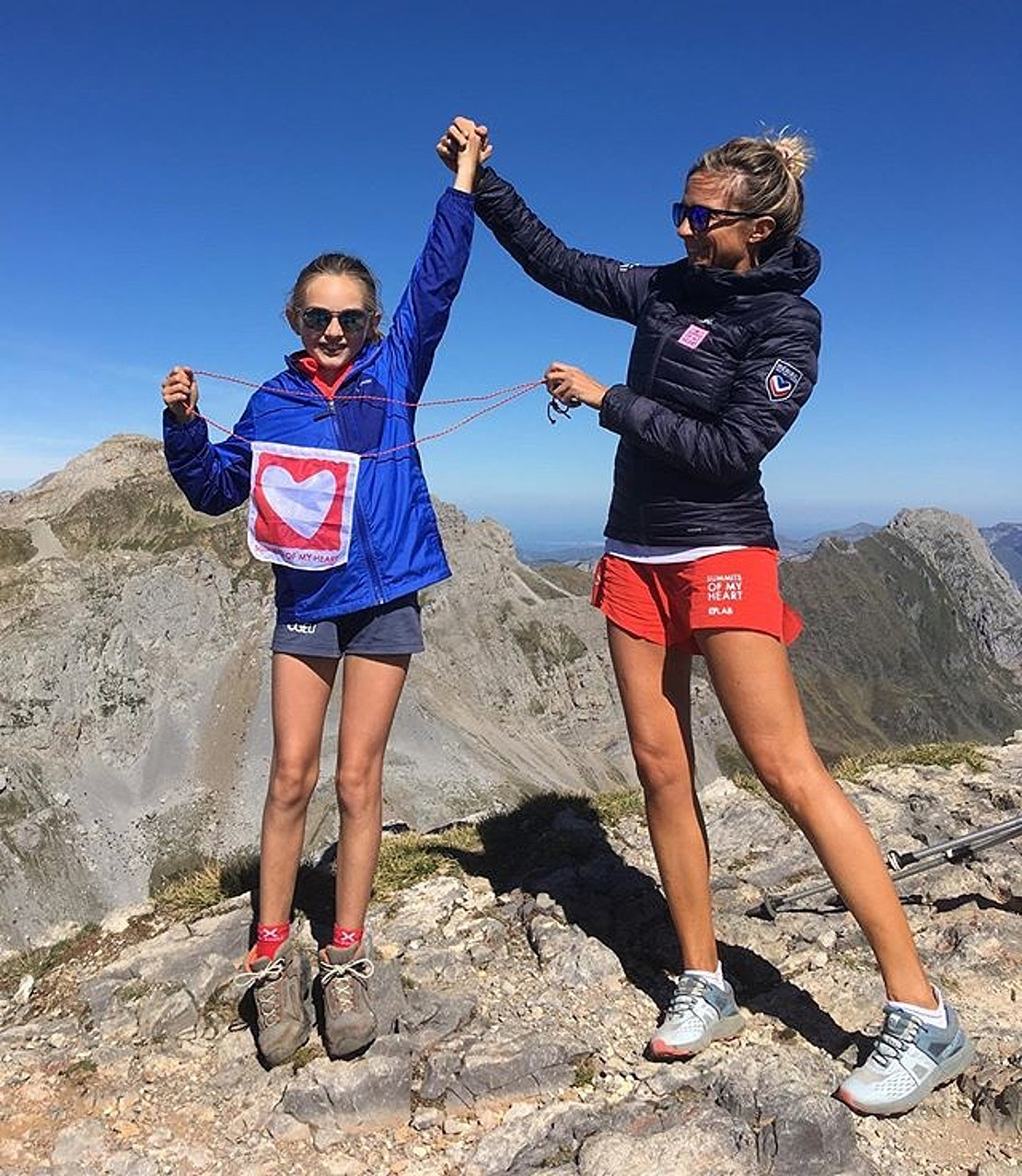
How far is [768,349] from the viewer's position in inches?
183

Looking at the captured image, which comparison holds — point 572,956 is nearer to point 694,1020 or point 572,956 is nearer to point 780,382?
point 694,1020

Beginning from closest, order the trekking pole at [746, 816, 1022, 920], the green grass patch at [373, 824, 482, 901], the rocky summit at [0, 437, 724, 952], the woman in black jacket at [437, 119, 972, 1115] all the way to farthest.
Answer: the woman in black jacket at [437, 119, 972, 1115], the trekking pole at [746, 816, 1022, 920], the green grass patch at [373, 824, 482, 901], the rocky summit at [0, 437, 724, 952]

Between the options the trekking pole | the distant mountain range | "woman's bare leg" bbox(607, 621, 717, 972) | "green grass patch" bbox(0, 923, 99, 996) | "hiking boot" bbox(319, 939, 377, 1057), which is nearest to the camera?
"hiking boot" bbox(319, 939, 377, 1057)

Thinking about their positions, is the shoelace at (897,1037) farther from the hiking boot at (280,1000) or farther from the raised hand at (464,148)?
the raised hand at (464,148)

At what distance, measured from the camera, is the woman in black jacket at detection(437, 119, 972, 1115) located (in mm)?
4676

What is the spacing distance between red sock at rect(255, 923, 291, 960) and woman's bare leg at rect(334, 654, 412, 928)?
427 millimetres

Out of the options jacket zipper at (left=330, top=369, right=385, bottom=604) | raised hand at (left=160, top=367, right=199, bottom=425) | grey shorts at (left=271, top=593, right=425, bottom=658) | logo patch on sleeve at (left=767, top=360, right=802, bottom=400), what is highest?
raised hand at (left=160, top=367, right=199, bottom=425)

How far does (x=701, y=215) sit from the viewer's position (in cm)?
482

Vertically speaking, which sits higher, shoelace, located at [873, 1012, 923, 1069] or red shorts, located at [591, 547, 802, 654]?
red shorts, located at [591, 547, 802, 654]

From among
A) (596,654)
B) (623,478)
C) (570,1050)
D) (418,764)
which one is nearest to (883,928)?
(570,1050)

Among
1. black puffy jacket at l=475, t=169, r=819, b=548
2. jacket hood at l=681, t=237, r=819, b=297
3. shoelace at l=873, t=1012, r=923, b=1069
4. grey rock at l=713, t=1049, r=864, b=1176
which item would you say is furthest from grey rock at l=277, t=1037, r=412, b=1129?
jacket hood at l=681, t=237, r=819, b=297

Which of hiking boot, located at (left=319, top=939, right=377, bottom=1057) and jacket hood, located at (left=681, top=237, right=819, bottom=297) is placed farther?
hiking boot, located at (left=319, top=939, right=377, bottom=1057)

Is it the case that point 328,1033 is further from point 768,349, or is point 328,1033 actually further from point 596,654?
point 596,654

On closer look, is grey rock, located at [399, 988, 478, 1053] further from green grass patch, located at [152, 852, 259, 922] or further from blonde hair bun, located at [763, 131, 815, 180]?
blonde hair bun, located at [763, 131, 815, 180]
